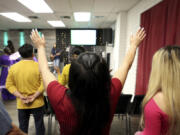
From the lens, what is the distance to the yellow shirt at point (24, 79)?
1595mm

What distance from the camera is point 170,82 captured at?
2.51 ft

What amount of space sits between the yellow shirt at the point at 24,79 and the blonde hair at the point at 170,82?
1.32 metres

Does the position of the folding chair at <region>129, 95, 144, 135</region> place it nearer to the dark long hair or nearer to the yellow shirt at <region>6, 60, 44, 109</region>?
the yellow shirt at <region>6, 60, 44, 109</region>

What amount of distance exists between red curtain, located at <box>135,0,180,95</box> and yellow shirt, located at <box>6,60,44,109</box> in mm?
1892

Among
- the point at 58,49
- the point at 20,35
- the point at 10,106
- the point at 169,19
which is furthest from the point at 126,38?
the point at 20,35

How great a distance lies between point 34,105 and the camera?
1707 mm

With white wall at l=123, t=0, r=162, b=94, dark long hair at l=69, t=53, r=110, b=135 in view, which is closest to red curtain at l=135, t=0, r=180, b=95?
white wall at l=123, t=0, r=162, b=94

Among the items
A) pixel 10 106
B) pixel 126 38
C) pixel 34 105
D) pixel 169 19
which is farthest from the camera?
pixel 126 38

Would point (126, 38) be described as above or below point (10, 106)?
above

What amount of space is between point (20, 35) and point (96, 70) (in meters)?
8.97

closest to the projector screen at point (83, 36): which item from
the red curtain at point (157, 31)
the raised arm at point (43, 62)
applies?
the red curtain at point (157, 31)

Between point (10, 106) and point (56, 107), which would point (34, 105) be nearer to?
point (56, 107)

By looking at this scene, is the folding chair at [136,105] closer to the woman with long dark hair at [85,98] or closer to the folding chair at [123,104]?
the folding chair at [123,104]

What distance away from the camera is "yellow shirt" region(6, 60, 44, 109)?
159cm
